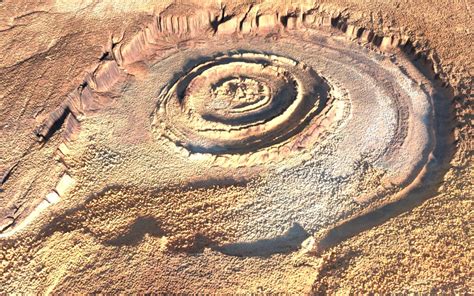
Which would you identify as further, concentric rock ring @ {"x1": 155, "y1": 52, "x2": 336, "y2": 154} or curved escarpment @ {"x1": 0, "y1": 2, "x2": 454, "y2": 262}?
concentric rock ring @ {"x1": 155, "y1": 52, "x2": 336, "y2": 154}

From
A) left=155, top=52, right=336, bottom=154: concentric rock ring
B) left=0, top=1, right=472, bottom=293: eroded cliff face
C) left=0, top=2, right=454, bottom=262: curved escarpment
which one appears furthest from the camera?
left=155, top=52, right=336, bottom=154: concentric rock ring

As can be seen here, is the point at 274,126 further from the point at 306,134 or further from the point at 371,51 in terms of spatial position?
the point at 371,51

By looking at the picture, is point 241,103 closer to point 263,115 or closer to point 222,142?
point 263,115

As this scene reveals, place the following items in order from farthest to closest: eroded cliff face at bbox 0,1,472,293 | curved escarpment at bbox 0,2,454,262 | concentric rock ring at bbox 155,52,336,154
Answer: concentric rock ring at bbox 155,52,336,154
curved escarpment at bbox 0,2,454,262
eroded cliff face at bbox 0,1,472,293

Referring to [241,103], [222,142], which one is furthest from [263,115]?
[222,142]

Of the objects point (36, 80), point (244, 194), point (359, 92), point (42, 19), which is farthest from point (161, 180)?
point (42, 19)
